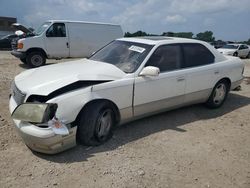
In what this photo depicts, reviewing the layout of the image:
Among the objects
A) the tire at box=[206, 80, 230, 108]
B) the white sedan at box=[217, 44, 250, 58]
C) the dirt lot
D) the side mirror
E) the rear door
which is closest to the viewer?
the dirt lot

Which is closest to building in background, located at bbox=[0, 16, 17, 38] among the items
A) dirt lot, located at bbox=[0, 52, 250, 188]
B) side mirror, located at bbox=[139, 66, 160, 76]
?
dirt lot, located at bbox=[0, 52, 250, 188]

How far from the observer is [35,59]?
454 inches

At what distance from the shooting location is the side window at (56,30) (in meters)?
11.8

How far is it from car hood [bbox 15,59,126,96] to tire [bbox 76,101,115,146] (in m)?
0.42

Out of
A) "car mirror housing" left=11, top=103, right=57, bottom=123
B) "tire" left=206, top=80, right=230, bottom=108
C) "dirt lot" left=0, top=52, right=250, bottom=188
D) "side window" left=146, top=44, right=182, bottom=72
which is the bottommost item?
"dirt lot" left=0, top=52, right=250, bottom=188

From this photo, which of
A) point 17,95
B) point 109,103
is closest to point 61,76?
point 17,95

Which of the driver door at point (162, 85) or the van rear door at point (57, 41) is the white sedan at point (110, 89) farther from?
the van rear door at point (57, 41)

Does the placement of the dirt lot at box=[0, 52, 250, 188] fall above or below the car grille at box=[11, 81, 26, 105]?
below

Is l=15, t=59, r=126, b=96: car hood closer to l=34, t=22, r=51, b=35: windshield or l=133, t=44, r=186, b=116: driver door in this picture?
l=133, t=44, r=186, b=116: driver door

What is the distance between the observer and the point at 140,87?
167 inches

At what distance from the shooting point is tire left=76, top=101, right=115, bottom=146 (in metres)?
3.65

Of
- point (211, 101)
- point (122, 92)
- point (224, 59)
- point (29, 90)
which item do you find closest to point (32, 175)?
point (29, 90)

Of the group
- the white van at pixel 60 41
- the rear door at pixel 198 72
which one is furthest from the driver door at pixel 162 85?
the white van at pixel 60 41

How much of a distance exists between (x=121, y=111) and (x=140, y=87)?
1.63 ft
